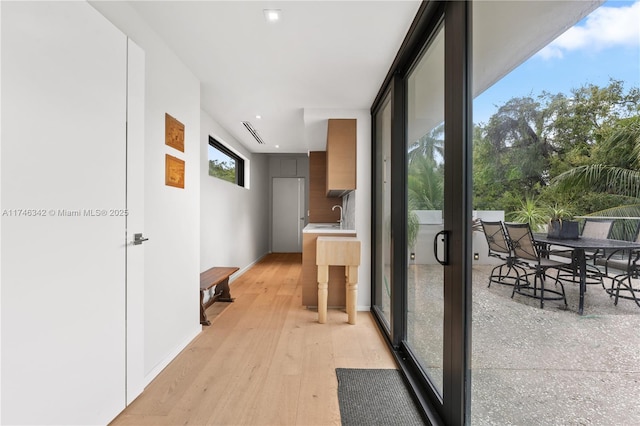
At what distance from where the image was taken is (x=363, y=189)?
3.36 meters

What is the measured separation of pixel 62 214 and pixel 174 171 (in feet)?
3.32

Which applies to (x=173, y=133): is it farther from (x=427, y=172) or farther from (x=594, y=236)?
(x=594, y=236)

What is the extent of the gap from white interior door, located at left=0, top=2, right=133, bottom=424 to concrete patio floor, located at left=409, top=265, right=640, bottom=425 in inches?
71.4

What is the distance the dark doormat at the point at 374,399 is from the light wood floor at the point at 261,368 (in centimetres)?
7

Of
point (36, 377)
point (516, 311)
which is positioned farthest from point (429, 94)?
point (36, 377)

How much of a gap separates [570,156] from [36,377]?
6.68ft

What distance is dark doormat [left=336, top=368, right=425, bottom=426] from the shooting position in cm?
157

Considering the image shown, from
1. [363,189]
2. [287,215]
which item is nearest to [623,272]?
[363,189]

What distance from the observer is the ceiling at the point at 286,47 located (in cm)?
168

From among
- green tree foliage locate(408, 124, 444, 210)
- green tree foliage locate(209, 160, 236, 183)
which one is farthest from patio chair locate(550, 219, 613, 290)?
green tree foliage locate(209, 160, 236, 183)

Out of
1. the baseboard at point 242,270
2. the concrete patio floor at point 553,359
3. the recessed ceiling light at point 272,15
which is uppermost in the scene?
the recessed ceiling light at point 272,15

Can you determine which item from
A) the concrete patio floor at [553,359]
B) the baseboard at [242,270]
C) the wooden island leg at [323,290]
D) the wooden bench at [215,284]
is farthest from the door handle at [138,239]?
the baseboard at [242,270]

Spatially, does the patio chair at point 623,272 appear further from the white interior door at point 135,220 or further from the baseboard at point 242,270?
the baseboard at point 242,270

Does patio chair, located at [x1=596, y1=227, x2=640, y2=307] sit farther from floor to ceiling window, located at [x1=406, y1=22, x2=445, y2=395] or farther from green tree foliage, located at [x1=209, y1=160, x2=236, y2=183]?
green tree foliage, located at [x1=209, y1=160, x2=236, y2=183]
